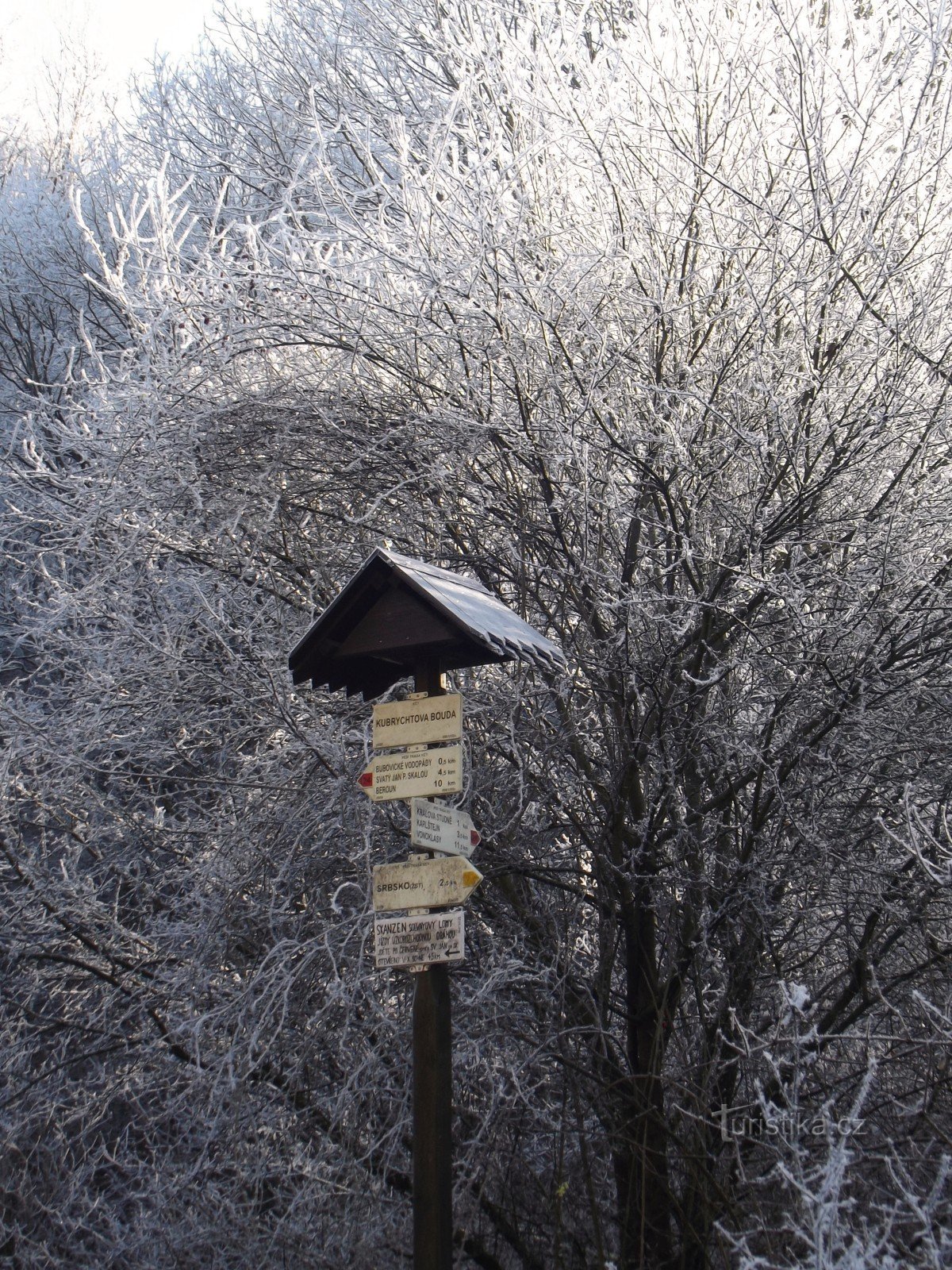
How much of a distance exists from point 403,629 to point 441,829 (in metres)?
0.67

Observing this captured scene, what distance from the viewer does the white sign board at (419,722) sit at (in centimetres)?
374

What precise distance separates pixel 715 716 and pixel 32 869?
14.6ft

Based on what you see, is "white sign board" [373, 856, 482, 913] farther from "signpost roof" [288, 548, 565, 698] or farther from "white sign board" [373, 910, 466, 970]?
"signpost roof" [288, 548, 565, 698]

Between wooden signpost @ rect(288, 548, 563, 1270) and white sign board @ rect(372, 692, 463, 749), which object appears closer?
wooden signpost @ rect(288, 548, 563, 1270)

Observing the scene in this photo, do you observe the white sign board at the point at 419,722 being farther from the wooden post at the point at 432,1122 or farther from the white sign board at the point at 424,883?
the wooden post at the point at 432,1122

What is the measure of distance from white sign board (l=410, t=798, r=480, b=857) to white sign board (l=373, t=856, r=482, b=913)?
50mm

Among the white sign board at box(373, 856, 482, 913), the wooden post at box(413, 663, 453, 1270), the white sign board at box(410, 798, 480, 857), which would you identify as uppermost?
the white sign board at box(410, 798, 480, 857)

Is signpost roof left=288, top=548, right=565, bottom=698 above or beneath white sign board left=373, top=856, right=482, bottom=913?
above

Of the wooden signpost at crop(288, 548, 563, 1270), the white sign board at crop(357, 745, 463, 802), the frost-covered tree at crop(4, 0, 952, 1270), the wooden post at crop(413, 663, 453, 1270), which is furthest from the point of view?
the frost-covered tree at crop(4, 0, 952, 1270)

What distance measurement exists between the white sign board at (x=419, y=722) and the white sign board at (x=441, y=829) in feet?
0.70

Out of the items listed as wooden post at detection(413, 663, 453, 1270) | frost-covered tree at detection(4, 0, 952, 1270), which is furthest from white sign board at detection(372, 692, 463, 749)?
frost-covered tree at detection(4, 0, 952, 1270)

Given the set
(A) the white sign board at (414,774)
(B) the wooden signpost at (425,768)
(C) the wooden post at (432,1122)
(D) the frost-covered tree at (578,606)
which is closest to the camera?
(C) the wooden post at (432,1122)

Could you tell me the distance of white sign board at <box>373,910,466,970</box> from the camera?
3578 millimetres

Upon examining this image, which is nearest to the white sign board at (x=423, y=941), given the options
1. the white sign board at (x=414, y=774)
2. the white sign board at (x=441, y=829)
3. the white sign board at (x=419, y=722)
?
the white sign board at (x=441, y=829)
